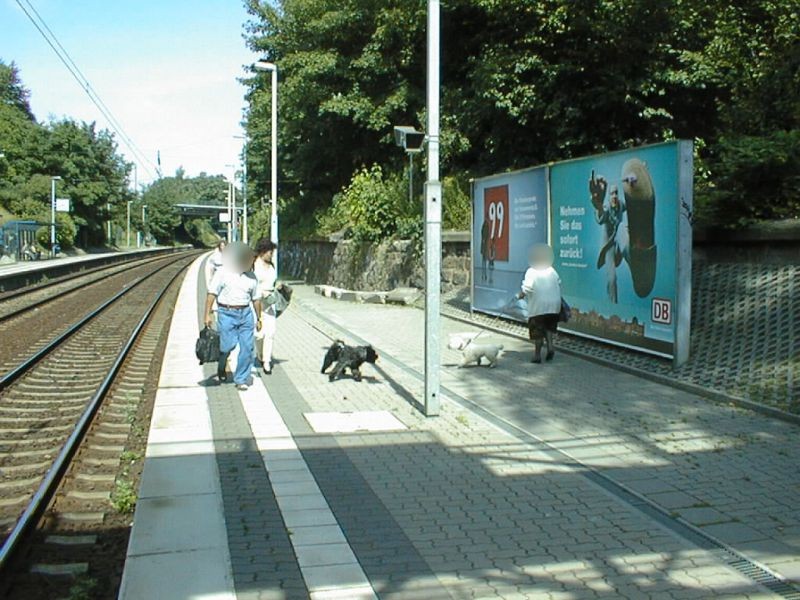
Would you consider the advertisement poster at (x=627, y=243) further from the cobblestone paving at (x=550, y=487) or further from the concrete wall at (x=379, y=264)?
the concrete wall at (x=379, y=264)

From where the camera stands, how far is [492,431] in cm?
798

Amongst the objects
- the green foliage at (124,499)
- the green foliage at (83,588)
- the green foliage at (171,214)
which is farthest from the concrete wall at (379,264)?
the green foliage at (171,214)

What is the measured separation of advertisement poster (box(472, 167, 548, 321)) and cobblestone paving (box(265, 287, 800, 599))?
4447mm

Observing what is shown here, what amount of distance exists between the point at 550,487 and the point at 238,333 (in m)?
4.46

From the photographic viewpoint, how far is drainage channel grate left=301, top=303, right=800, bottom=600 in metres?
4.48

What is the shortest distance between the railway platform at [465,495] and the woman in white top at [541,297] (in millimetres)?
1424

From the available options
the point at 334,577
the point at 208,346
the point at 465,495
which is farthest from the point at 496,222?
the point at 334,577

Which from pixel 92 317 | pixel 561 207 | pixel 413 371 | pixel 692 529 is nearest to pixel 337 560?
pixel 692 529

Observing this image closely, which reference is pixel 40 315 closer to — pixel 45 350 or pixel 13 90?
pixel 45 350

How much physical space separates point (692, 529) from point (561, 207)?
8.55 m

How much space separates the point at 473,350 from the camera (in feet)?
37.3

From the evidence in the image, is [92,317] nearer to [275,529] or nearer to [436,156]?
[436,156]

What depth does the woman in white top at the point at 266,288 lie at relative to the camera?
34.9 feet

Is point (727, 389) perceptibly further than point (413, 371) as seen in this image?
No
